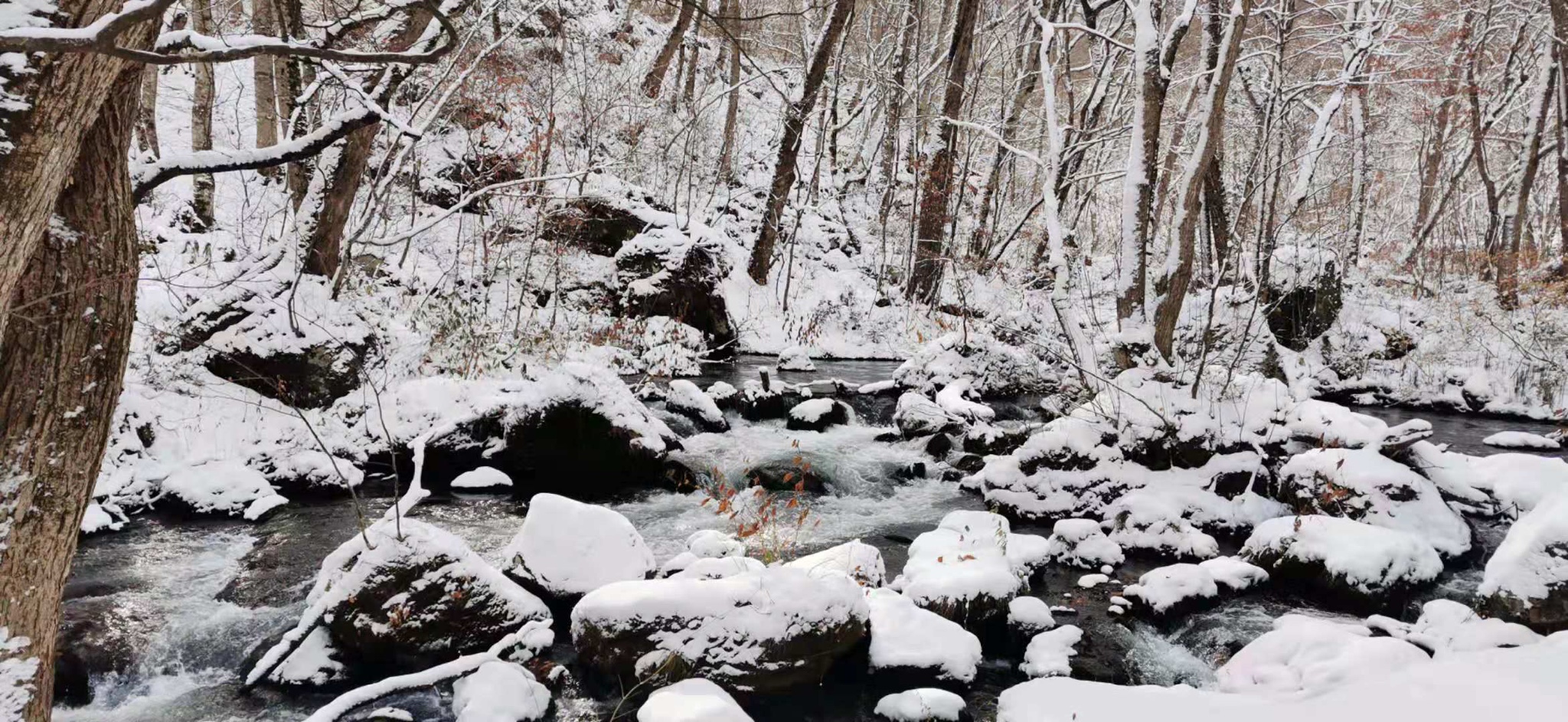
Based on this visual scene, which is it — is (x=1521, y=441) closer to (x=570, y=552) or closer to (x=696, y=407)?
(x=696, y=407)

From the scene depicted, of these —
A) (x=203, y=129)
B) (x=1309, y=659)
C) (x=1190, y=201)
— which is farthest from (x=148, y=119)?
(x=1309, y=659)

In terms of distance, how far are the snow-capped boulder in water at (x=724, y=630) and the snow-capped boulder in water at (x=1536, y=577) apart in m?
3.72

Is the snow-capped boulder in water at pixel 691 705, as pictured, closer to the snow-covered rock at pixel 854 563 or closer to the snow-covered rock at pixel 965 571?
the snow-covered rock at pixel 854 563

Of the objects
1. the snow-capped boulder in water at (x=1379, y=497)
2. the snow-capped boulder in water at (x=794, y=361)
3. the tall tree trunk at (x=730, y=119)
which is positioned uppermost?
the tall tree trunk at (x=730, y=119)

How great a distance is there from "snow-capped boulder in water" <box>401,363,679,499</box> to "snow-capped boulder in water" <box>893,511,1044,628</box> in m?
3.25

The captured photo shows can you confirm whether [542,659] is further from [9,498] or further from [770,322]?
[770,322]

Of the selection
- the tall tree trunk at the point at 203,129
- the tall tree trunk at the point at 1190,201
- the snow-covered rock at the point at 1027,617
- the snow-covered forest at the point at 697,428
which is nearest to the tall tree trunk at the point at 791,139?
the snow-covered forest at the point at 697,428

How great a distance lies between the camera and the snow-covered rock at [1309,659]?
425 centimetres

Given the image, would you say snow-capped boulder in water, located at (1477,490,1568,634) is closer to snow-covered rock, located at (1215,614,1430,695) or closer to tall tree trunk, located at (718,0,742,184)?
snow-covered rock, located at (1215,614,1430,695)

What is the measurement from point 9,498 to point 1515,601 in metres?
6.86

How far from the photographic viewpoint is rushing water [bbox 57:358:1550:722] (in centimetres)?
447

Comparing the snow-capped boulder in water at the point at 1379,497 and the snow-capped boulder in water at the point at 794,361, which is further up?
the snow-capped boulder in water at the point at 794,361

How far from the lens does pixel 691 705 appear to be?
3.85 meters

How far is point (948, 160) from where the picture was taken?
17.1 metres
